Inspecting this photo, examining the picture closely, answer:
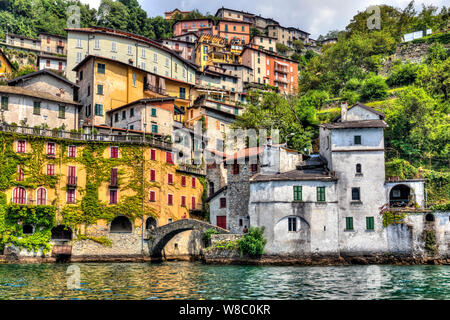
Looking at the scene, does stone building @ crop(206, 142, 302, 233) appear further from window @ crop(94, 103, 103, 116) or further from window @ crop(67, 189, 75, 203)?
window @ crop(94, 103, 103, 116)

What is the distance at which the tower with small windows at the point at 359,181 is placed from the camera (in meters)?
39.5

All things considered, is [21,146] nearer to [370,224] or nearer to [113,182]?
[113,182]

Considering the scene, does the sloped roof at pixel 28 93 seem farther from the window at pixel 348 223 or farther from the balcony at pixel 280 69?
the balcony at pixel 280 69

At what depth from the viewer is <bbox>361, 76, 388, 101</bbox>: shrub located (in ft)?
224

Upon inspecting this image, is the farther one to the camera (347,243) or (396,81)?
(396,81)

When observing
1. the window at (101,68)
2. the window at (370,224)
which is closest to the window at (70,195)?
the window at (101,68)

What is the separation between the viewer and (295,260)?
38.3 meters

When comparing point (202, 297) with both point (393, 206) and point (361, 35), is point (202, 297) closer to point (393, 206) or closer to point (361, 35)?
point (393, 206)

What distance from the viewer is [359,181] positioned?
40.4 m

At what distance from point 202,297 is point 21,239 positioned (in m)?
27.4

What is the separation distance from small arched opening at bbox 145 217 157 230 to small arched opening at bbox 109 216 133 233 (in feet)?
6.08

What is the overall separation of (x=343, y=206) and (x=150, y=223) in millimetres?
19468
